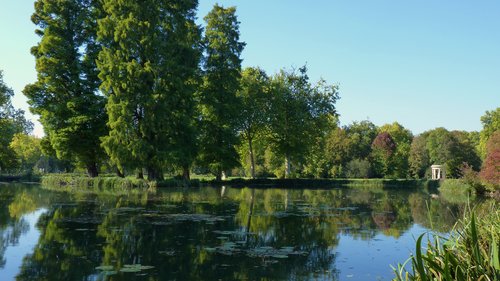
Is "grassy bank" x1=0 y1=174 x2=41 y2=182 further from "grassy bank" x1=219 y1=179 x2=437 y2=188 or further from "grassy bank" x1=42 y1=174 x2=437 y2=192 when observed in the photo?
"grassy bank" x1=219 y1=179 x2=437 y2=188

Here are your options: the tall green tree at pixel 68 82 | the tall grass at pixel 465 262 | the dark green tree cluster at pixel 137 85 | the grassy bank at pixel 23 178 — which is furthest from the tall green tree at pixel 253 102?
the tall grass at pixel 465 262

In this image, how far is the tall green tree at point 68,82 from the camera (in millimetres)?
33500

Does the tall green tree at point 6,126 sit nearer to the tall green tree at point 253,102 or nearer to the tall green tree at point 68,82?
the tall green tree at point 68,82

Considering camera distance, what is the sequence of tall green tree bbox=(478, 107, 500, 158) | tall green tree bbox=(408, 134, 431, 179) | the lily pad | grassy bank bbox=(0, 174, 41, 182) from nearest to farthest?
the lily pad
grassy bank bbox=(0, 174, 41, 182)
tall green tree bbox=(478, 107, 500, 158)
tall green tree bbox=(408, 134, 431, 179)

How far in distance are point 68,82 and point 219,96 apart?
40.8 feet

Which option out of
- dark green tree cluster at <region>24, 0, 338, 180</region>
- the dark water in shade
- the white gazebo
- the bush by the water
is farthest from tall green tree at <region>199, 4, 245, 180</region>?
the white gazebo

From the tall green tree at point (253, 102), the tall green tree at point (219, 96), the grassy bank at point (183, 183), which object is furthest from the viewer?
the tall green tree at point (253, 102)

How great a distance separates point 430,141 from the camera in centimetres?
7812

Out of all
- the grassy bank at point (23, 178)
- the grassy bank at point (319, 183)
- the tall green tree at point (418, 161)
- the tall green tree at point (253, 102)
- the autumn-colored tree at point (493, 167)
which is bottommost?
the grassy bank at point (23, 178)

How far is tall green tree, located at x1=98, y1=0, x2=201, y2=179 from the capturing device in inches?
1203

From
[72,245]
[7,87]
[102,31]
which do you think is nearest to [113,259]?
[72,245]

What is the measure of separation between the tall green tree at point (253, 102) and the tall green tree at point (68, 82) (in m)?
14.6

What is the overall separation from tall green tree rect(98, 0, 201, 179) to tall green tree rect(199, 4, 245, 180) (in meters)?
5.73

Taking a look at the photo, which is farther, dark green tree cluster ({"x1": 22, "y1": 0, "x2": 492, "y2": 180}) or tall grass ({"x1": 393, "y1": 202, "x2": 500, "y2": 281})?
dark green tree cluster ({"x1": 22, "y1": 0, "x2": 492, "y2": 180})
